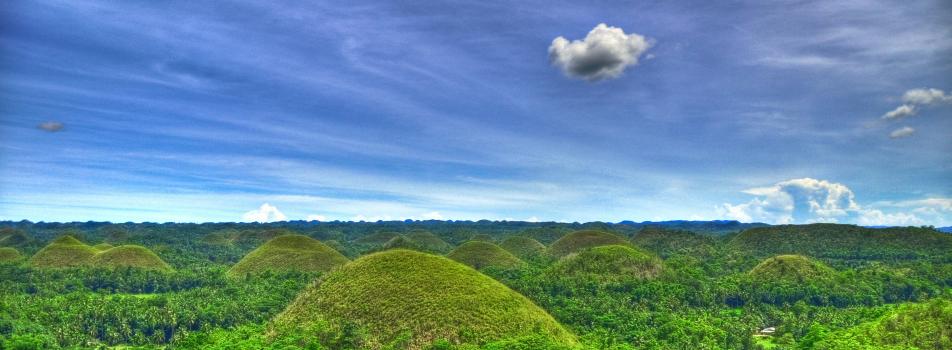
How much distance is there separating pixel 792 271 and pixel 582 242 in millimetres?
52234

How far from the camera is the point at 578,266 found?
3666 inches

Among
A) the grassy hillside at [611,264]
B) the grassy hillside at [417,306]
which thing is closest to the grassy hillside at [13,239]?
the grassy hillside at [417,306]

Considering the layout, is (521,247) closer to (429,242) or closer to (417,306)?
(429,242)

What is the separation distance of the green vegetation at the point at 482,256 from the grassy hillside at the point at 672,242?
4523 centimetres

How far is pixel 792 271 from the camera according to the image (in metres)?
93.2

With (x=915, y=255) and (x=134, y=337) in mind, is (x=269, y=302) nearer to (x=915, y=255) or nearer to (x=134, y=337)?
(x=134, y=337)

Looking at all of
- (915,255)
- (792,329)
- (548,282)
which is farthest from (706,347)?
(915,255)

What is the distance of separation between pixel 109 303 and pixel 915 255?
163153 millimetres

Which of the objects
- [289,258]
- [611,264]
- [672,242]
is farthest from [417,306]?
[672,242]

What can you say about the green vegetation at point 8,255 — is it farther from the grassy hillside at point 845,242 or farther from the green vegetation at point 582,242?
the grassy hillside at point 845,242

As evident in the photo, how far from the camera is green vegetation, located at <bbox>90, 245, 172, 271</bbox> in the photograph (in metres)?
111

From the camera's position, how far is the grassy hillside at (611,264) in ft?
291

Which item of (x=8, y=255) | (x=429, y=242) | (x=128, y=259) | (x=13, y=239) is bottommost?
(x=128, y=259)

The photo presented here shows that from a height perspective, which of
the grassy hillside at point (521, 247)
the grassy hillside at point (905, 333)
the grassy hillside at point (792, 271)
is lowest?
the grassy hillside at point (905, 333)
